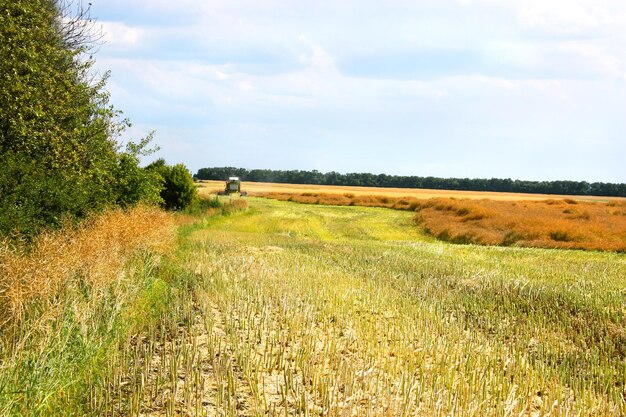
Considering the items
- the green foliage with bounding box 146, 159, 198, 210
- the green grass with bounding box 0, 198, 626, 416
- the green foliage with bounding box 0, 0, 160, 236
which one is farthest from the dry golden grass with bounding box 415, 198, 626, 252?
the green foliage with bounding box 0, 0, 160, 236

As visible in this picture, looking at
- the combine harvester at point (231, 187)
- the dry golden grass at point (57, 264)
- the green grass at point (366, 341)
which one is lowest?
the green grass at point (366, 341)

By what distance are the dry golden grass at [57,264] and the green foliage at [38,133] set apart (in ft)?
3.79

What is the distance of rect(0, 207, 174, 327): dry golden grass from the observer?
8.83 meters

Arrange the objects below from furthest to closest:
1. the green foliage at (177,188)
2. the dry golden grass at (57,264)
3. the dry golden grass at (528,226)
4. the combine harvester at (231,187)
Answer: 1. the combine harvester at (231,187)
2. the green foliage at (177,188)
3. the dry golden grass at (528,226)
4. the dry golden grass at (57,264)

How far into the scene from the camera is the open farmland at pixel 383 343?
270 inches

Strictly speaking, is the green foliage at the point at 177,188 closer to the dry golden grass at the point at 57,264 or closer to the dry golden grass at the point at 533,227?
the dry golden grass at the point at 533,227

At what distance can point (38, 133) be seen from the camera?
715 inches

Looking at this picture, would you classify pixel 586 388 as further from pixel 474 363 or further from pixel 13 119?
pixel 13 119

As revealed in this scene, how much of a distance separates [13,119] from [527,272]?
15.6m

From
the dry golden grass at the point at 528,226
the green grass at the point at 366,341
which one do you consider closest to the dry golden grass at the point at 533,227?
the dry golden grass at the point at 528,226

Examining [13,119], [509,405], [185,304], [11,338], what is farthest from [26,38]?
[509,405]

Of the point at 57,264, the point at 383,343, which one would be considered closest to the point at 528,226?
the point at 383,343

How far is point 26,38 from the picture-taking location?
60.6ft

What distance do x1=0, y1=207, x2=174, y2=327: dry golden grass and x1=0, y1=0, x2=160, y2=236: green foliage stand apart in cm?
116
